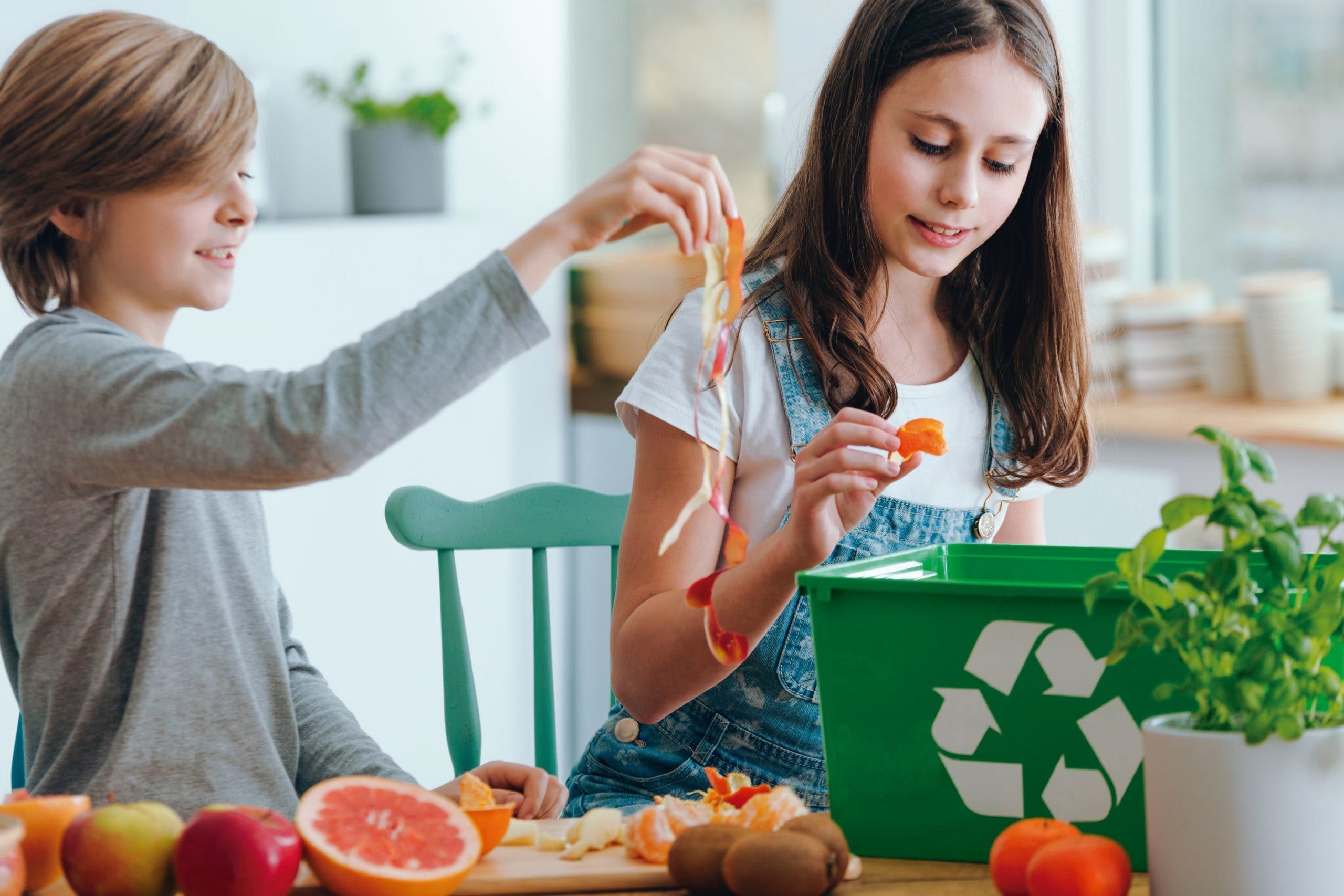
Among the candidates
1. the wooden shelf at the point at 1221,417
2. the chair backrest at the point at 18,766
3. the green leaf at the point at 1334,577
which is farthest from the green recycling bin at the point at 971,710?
the wooden shelf at the point at 1221,417

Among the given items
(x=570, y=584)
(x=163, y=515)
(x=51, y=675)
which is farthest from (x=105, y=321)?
(x=570, y=584)

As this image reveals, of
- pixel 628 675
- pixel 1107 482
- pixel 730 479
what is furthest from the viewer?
pixel 1107 482

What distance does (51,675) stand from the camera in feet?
3.38

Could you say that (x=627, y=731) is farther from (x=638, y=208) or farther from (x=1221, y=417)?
(x=1221, y=417)

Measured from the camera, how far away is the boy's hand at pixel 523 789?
1.05 meters

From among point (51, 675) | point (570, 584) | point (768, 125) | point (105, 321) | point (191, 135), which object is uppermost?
point (768, 125)

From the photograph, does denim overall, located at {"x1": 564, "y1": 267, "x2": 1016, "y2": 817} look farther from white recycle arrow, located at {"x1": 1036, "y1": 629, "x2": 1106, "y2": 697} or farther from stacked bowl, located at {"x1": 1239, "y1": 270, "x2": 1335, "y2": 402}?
stacked bowl, located at {"x1": 1239, "y1": 270, "x2": 1335, "y2": 402}

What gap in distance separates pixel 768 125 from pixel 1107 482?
101 centimetres

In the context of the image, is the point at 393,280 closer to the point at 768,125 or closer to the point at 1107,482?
the point at 768,125

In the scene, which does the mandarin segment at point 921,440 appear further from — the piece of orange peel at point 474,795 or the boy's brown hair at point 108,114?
the boy's brown hair at point 108,114

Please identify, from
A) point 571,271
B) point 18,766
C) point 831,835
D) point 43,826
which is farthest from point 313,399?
point 571,271

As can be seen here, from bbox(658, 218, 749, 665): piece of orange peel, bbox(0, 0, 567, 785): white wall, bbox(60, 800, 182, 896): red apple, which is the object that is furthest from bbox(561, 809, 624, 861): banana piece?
bbox(0, 0, 567, 785): white wall

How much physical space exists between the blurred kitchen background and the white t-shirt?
877 millimetres

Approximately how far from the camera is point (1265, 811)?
0.63 m
